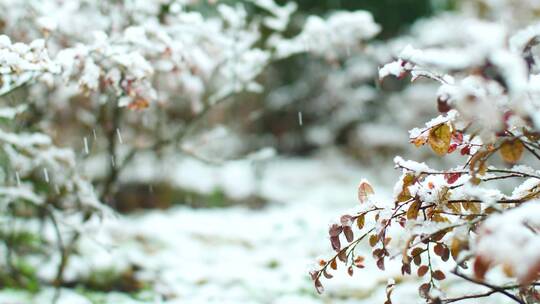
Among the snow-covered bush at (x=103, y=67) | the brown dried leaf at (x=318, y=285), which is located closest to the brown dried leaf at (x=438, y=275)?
the brown dried leaf at (x=318, y=285)

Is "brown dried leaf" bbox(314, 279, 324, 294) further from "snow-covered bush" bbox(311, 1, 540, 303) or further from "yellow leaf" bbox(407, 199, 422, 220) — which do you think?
"yellow leaf" bbox(407, 199, 422, 220)

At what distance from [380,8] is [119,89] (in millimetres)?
9587

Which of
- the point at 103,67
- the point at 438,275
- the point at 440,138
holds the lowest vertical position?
the point at 438,275

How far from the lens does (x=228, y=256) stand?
4.62 m

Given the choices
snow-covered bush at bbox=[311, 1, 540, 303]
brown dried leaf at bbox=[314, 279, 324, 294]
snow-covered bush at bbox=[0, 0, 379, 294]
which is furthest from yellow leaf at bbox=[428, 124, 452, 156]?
snow-covered bush at bbox=[0, 0, 379, 294]

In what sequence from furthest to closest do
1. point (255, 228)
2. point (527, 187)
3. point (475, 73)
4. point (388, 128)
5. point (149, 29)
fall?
point (388, 128)
point (255, 228)
point (149, 29)
point (527, 187)
point (475, 73)

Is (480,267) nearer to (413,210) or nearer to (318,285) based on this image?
(413,210)

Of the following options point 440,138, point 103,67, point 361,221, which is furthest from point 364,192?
point 103,67

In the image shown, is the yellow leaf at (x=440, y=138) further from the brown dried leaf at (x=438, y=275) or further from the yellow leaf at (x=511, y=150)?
the brown dried leaf at (x=438, y=275)

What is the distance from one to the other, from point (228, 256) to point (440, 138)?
320 cm

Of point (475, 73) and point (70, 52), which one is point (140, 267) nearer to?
point (70, 52)

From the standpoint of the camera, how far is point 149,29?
112 inches

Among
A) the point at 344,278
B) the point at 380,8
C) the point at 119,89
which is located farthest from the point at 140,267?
the point at 380,8

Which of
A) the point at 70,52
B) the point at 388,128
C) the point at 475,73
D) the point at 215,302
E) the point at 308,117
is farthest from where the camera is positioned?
the point at 308,117
